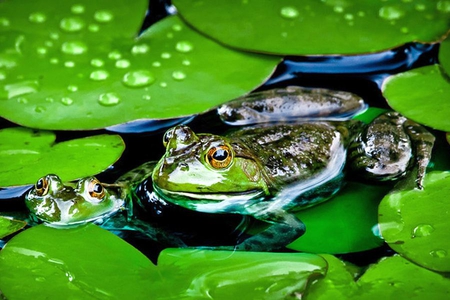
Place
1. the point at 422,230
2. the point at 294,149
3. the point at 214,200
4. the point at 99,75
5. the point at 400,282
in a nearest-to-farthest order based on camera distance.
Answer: the point at 400,282
the point at 422,230
the point at 214,200
the point at 294,149
the point at 99,75

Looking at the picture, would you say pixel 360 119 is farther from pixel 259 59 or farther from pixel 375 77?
pixel 259 59

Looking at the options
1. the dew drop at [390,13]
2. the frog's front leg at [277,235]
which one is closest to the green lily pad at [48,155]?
the frog's front leg at [277,235]

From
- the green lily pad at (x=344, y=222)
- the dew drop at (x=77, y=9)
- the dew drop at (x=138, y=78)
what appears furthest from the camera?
the dew drop at (x=77, y=9)

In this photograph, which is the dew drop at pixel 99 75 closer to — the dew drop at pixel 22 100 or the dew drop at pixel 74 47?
the dew drop at pixel 74 47

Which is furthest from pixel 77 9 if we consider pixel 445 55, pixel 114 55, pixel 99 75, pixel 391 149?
Result: pixel 445 55

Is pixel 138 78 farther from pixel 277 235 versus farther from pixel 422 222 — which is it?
pixel 422 222
